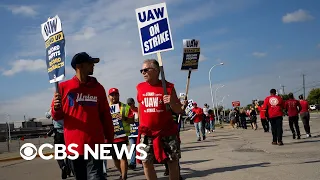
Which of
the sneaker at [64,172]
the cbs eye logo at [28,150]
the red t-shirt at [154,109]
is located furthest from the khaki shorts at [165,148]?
the cbs eye logo at [28,150]

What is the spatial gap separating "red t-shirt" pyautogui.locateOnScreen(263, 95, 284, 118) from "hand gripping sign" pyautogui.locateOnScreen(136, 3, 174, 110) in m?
7.62

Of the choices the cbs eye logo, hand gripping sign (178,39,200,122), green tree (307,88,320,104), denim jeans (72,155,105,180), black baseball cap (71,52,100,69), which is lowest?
the cbs eye logo

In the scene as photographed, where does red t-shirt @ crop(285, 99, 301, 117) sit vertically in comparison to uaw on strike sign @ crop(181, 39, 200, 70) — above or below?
below

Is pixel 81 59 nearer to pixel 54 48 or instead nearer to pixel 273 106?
pixel 54 48

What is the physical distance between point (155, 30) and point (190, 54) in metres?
2.15

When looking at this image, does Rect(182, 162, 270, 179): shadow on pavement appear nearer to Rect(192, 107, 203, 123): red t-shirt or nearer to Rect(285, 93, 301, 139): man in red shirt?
Rect(285, 93, 301, 139): man in red shirt

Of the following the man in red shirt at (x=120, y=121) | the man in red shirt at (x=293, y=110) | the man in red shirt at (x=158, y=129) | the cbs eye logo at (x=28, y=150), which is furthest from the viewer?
the man in red shirt at (x=293, y=110)

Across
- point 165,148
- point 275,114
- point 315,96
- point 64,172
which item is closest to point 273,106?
point 275,114

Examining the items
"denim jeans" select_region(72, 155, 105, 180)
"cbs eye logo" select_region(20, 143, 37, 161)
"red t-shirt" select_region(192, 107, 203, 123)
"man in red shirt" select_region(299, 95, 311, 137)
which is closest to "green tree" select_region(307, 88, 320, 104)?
"red t-shirt" select_region(192, 107, 203, 123)

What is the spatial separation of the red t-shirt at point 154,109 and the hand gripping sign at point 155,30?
84 cm

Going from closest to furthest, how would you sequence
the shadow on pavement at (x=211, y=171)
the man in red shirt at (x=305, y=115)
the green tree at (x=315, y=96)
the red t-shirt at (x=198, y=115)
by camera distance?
the shadow on pavement at (x=211, y=171), the man in red shirt at (x=305, y=115), the red t-shirt at (x=198, y=115), the green tree at (x=315, y=96)

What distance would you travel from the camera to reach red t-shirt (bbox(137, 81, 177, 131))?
209 inches

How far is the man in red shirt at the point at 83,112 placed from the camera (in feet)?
13.7

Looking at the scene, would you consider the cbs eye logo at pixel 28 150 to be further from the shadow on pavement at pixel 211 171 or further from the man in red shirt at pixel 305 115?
the man in red shirt at pixel 305 115
